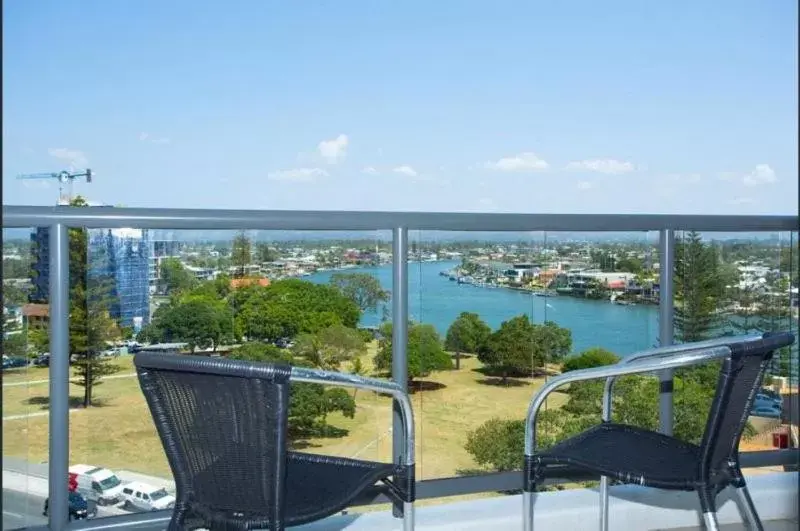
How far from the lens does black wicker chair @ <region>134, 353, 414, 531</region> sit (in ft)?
4.70

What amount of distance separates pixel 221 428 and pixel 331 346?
999mm

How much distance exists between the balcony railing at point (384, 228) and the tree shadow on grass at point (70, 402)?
2 centimetres

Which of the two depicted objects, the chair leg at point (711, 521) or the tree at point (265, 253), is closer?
A: the chair leg at point (711, 521)

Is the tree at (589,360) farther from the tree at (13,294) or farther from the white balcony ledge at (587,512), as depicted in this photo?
the tree at (13,294)

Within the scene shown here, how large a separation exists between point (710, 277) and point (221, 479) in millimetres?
1915

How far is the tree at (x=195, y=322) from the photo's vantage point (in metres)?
2.31

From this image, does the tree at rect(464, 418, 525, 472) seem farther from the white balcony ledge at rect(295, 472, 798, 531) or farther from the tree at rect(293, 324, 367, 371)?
the tree at rect(293, 324, 367, 371)

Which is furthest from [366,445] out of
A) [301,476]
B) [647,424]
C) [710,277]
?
[710,277]

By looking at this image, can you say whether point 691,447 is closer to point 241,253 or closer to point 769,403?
point 769,403

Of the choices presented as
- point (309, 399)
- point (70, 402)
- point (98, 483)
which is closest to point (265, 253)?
point (309, 399)

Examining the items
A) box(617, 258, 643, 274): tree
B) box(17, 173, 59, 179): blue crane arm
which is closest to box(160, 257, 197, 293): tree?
box(617, 258, 643, 274): tree

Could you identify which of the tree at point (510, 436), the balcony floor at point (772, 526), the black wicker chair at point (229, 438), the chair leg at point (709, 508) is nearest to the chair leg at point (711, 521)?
the chair leg at point (709, 508)

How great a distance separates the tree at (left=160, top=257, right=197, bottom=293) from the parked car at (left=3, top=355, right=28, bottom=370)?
1.31 feet

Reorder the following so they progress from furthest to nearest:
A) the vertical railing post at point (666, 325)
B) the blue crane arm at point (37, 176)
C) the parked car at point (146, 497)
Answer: the blue crane arm at point (37, 176) → the vertical railing post at point (666, 325) → the parked car at point (146, 497)
